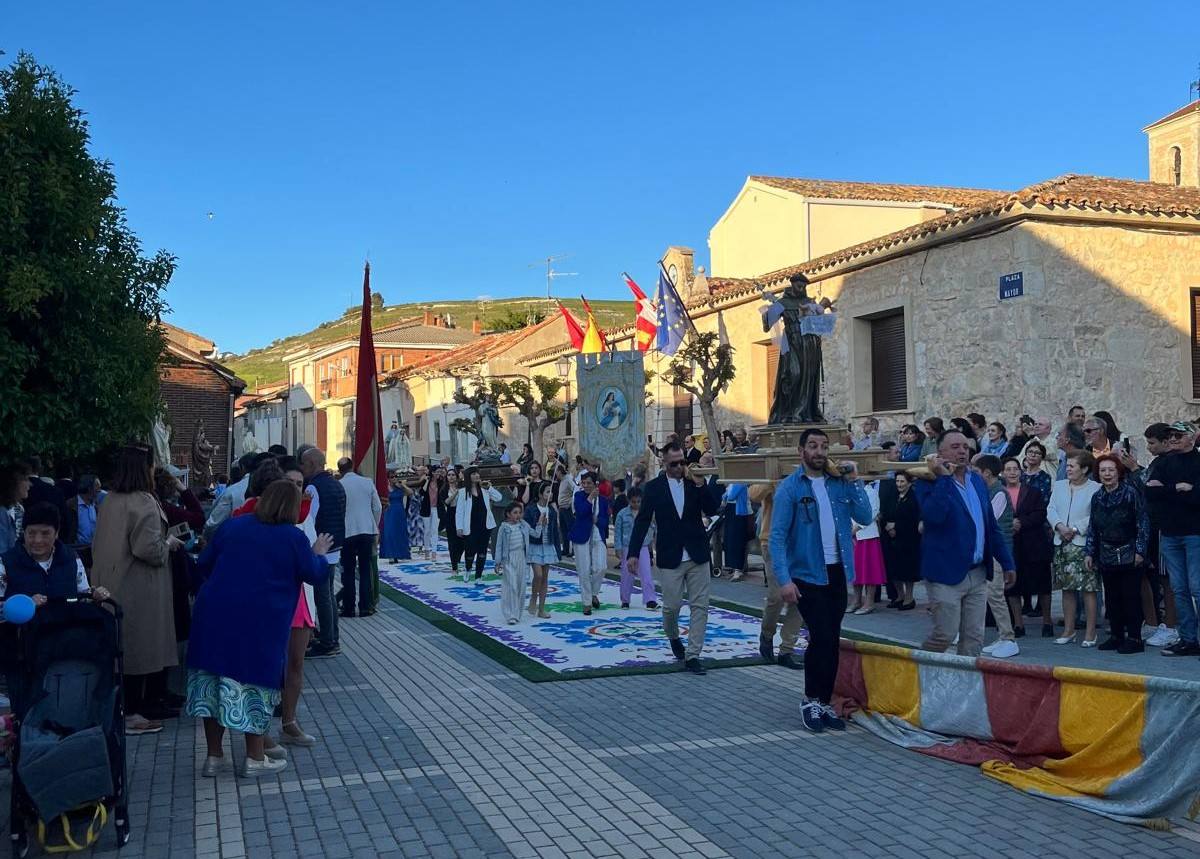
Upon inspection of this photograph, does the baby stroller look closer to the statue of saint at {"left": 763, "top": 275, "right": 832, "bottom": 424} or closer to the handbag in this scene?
the handbag

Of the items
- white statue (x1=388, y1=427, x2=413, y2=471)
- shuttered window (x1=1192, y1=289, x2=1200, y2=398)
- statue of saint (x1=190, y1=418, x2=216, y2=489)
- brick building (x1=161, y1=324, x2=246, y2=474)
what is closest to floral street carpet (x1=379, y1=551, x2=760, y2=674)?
statue of saint (x1=190, y1=418, x2=216, y2=489)

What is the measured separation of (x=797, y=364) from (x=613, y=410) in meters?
6.32

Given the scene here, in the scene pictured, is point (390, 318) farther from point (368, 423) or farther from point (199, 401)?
point (368, 423)

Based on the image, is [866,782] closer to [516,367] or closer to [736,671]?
[736,671]

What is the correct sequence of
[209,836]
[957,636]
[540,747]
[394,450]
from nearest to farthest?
[209,836] → [540,747] → [957,636] → [394,450]

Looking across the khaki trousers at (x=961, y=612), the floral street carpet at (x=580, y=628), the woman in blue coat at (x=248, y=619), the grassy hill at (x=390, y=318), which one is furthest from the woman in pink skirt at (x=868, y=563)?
the grassy hill at (x=390, y=318)

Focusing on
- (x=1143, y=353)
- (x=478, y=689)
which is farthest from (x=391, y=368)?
(x=478, y=689)

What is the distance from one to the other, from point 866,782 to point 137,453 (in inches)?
185

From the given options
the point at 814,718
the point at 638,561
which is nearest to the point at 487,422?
the point at 638,561

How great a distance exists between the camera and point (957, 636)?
7.71 m

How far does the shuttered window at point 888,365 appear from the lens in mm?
19312

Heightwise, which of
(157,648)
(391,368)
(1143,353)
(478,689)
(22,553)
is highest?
(391,368)

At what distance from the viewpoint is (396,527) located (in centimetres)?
2069

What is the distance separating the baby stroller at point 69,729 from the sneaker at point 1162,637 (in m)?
8.27
